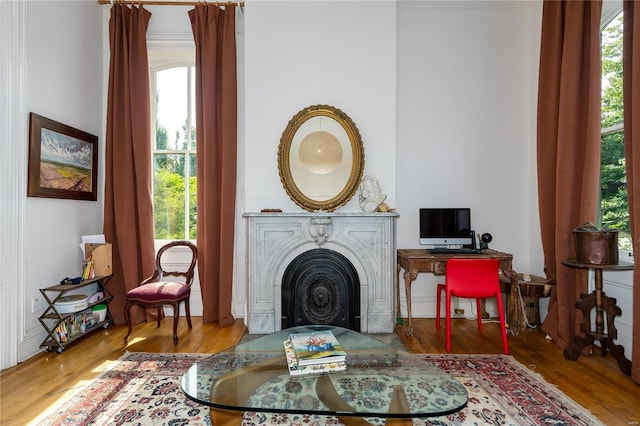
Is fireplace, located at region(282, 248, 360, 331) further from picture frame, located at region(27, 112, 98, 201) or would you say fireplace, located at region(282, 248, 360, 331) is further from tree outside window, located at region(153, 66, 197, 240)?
picture frame, located at region(27, 112, 98, 201)

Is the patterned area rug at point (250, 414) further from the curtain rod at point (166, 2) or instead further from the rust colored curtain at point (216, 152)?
the curtain rod at point (166, 2)

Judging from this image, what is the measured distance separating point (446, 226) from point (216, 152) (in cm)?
264

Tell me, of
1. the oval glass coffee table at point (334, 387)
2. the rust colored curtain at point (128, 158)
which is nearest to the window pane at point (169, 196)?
the rust colored curtain at point (128, 158)

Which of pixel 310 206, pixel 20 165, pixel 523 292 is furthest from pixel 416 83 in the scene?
pixel 20 165

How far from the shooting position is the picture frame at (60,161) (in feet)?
9.00

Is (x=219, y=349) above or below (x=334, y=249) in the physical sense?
below

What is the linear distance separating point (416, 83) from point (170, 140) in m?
3.01

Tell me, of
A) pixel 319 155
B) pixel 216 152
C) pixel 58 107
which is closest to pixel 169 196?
pixel 216 152

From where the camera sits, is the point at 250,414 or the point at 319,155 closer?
the point at 250,414

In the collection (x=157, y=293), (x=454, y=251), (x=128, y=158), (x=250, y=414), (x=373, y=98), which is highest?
(x=373, y=98)

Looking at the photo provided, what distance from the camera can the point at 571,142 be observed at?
2.83m

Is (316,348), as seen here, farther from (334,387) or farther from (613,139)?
(613,139)

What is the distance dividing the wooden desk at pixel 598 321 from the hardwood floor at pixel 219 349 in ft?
0.33

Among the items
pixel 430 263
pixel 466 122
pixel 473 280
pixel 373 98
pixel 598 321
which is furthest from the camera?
pixel 466 122
